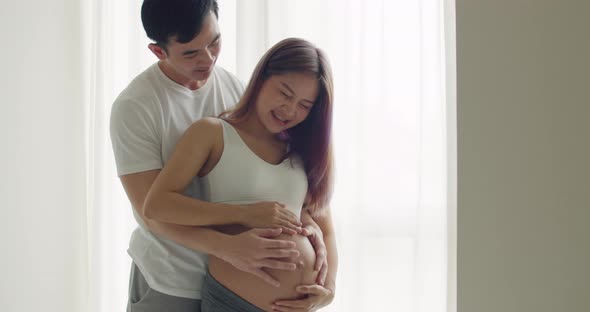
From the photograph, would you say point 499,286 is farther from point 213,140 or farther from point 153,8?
point 153,8

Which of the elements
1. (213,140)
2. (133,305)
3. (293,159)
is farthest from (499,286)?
(133,305)

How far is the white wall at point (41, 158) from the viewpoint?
2570 mm

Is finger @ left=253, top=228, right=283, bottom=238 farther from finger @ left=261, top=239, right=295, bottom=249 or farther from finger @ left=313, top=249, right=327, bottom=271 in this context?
finger @ left=313, top=249, right=327, bottom=271

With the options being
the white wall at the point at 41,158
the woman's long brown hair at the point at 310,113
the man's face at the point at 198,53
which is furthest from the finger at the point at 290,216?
the white wall at the point at 41,158

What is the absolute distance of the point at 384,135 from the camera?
2303 millimetres

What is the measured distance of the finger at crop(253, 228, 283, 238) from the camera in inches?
55.1

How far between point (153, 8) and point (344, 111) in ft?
3.34

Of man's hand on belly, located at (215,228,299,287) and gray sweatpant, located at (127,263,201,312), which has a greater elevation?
man's hand on belly, located at (215,228,299,287)

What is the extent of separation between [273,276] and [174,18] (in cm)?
58

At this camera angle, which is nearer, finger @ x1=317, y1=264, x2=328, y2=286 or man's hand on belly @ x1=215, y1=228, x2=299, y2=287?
man's hand on belly @ x1=215, y1=228, x2=299, y2=287

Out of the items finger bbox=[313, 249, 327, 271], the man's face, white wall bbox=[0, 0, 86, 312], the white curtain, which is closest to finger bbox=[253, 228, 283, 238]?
finger bbox=[313, 249, 327, 271]

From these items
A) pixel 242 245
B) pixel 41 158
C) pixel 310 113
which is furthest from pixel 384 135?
pixel 41 158

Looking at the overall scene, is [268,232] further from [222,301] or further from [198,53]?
[198,53]

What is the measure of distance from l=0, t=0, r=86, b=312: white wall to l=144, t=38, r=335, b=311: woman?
1345mm
